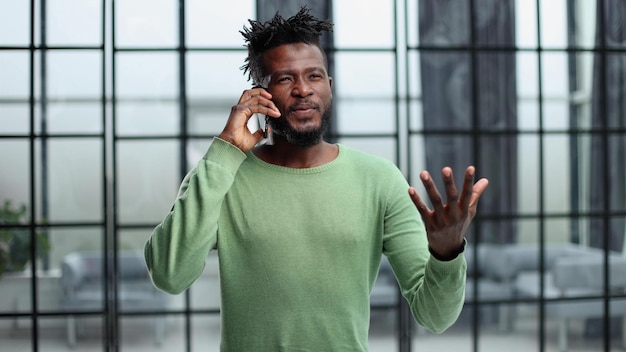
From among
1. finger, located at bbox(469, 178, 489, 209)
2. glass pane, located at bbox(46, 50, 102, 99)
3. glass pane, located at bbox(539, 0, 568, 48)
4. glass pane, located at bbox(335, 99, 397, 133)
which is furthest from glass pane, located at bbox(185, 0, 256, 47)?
finger, located at bbox(469, 178, 489, 209)

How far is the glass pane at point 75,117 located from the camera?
135 inches

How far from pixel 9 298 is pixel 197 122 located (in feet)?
3.71

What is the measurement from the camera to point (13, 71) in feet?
11.2

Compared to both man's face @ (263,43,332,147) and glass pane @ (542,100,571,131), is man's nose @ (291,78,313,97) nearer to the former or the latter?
man's face @ (263,43,332,147)

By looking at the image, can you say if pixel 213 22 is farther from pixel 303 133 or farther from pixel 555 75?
pixel 303 133

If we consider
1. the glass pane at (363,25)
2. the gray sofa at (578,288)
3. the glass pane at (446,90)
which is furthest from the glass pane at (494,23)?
the gray sofa at (578,288)

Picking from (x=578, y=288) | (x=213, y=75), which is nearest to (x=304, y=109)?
(x=213, y=75)

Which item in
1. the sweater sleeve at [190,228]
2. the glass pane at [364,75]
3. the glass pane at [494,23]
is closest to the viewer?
the sweater sleeve at [190,228]

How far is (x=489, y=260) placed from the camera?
371cm

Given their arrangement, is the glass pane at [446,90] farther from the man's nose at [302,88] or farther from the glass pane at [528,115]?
the man's nose at [302,88]

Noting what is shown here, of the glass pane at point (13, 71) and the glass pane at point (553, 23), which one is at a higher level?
the glass pane at point (553, 23)

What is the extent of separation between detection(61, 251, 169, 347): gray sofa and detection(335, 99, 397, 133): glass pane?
41.7 inches

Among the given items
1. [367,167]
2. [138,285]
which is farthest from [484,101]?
[367,167]

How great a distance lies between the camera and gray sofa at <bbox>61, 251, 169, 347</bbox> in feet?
11.3
